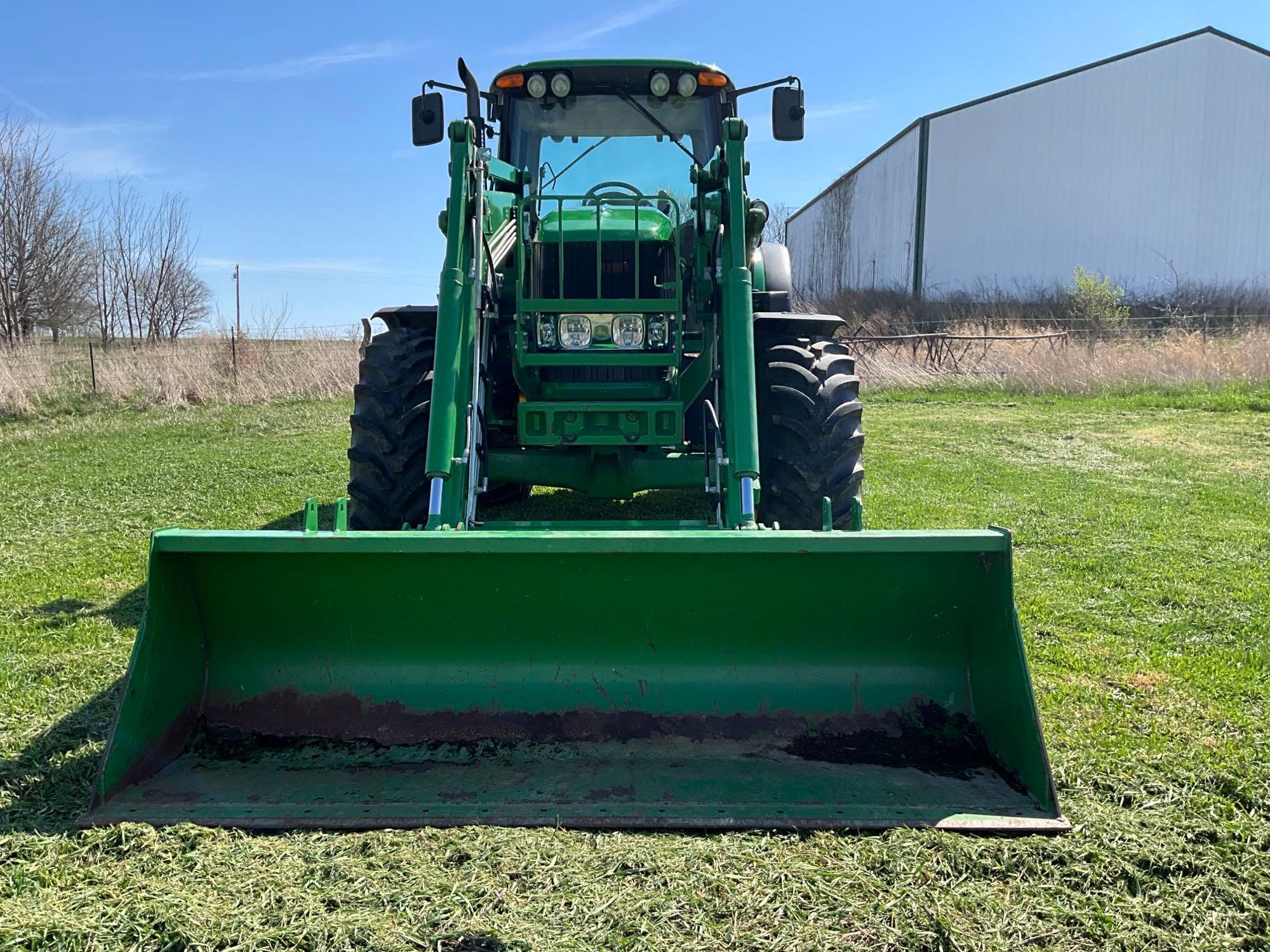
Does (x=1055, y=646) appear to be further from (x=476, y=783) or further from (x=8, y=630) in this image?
(x=8, y=630)

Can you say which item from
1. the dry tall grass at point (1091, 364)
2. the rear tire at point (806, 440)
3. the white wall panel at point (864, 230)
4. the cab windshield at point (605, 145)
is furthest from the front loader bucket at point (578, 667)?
the white wall panel at point (864, 230)

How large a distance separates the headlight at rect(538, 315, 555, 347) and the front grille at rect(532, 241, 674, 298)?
26 centimetres

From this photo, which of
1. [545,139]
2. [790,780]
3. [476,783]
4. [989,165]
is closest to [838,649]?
[790,780]

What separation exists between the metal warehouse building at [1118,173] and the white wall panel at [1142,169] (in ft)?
0.11

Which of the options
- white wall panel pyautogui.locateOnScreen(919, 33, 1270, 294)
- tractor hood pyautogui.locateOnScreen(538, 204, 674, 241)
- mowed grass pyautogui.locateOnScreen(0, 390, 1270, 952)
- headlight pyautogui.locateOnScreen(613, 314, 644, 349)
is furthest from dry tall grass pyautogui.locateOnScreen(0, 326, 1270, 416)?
headlight pyautogui.locateOnScreen(613, 314, 644, 349)

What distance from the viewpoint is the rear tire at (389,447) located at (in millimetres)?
4707

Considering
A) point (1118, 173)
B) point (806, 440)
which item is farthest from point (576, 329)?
point (1118, 173)

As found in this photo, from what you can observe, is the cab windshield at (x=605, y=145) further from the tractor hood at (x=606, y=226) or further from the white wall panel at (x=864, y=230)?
the white wall panel at (x=864, y=230)

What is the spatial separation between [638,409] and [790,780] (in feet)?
6.95

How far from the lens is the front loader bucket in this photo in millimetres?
2957

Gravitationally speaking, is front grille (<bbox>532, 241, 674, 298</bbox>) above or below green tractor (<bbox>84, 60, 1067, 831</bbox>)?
above

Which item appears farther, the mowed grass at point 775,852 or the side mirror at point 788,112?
the side mirror at point 788,112

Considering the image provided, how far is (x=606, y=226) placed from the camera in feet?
16.3

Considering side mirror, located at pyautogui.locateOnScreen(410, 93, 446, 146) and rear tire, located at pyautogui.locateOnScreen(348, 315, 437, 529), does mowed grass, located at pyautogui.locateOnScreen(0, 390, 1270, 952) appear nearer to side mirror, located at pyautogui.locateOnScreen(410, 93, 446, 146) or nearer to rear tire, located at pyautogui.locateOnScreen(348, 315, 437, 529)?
rear tire, located at pyautogui.locateOnScreen(348, 315, 437, 529)
